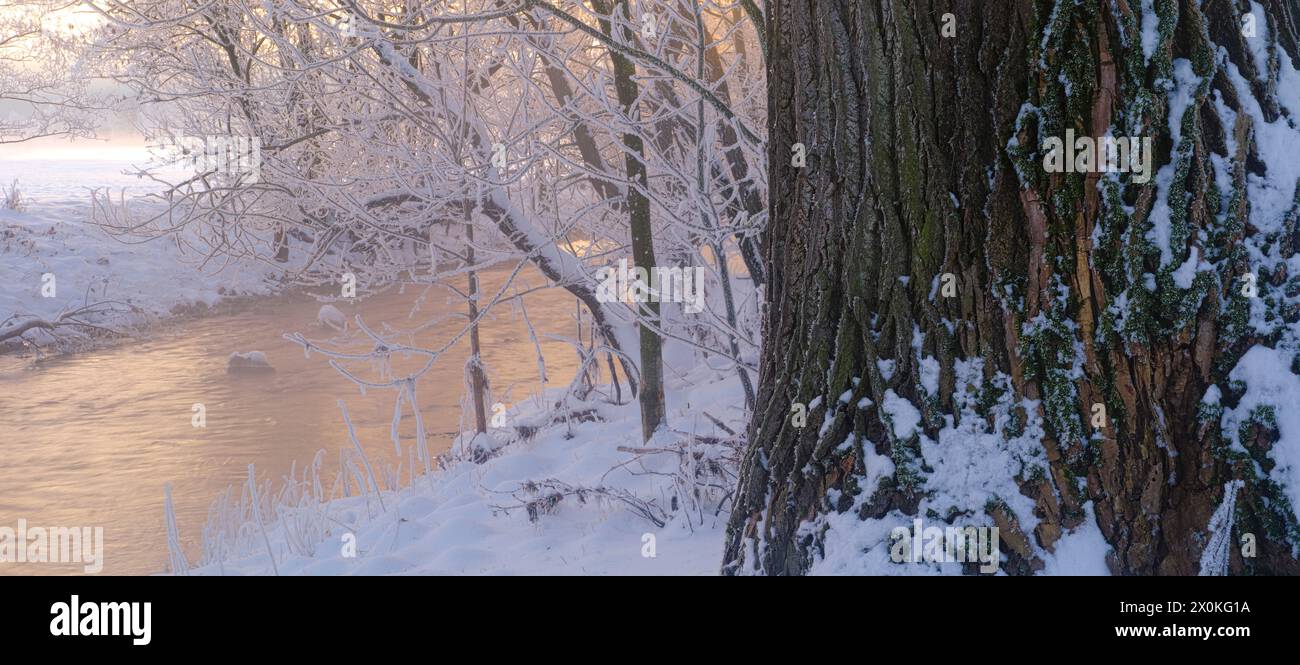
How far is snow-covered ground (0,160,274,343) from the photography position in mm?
19438

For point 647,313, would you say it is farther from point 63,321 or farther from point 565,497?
point 63,321

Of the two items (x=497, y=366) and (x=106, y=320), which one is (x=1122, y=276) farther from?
(x=106, y=320)

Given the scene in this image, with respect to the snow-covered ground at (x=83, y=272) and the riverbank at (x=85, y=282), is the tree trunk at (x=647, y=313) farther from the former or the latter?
the snow-covered ground at (x=83, y=272)

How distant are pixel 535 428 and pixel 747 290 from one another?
1.93m

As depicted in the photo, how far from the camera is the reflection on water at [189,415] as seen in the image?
10469mm

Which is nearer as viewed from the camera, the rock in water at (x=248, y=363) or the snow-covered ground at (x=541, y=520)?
the snow-covered ground at (x=541, y=520)

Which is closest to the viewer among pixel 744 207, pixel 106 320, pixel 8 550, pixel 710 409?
pixel 744 207

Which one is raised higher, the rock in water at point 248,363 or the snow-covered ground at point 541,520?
the rock in water at point 248,363

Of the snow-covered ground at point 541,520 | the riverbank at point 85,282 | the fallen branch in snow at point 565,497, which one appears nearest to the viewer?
the snow-covered ground at point 541,520

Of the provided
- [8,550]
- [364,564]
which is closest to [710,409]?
[364,564]

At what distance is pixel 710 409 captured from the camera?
7.37m

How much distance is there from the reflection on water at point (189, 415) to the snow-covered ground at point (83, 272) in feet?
3.95

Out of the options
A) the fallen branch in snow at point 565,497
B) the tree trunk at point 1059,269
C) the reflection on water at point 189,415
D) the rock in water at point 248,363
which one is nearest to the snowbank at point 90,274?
the reflection on water at point 189,415

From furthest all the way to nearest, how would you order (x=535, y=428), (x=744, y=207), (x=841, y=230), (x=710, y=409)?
(x=535, y=428)
(x=710, y=409)
(x=744, y=207)
(x=841, y=230)
